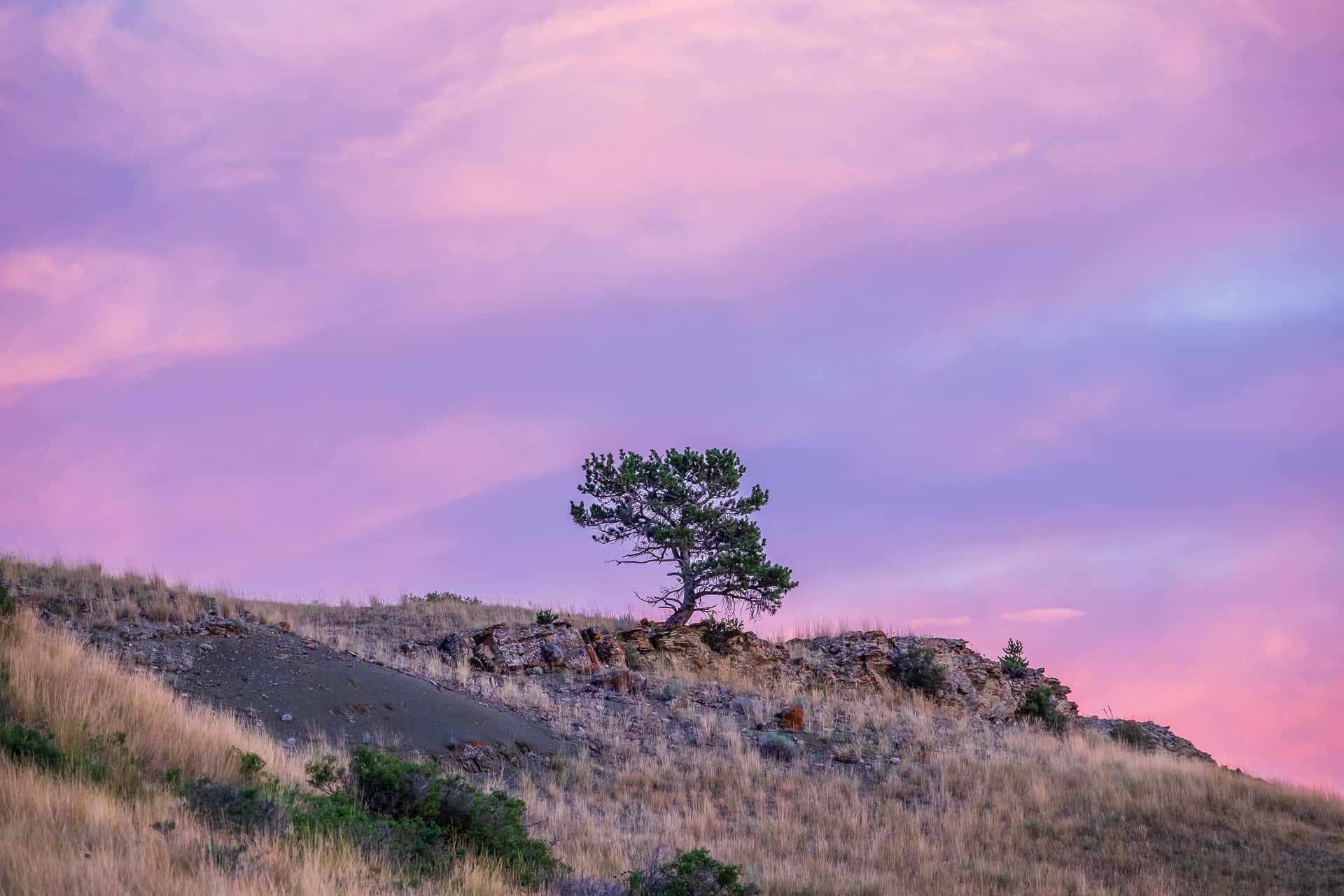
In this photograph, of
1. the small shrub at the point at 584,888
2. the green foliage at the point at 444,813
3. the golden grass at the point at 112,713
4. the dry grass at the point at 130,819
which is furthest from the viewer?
the golden grass at the point at 112,713

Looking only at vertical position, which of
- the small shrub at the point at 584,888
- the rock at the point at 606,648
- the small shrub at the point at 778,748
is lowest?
the small shrub at the point at 584,888

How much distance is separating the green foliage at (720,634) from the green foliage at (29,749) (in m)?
20.0

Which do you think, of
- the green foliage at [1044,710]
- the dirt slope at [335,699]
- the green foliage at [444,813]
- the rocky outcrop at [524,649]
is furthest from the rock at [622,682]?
the green foliage at [444,813]

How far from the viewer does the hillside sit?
291 inches

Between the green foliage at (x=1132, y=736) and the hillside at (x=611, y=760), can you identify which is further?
the green foliage at (x=1132, y=736)

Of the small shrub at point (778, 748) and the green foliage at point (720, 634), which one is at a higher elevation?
the green foliage at point (720, 634)

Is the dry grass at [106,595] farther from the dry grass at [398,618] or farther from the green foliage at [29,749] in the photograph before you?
the green foliage at [29,749]

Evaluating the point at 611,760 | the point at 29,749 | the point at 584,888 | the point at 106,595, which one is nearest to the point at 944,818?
the point at 611,760

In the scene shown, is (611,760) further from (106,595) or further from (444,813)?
(106,595)

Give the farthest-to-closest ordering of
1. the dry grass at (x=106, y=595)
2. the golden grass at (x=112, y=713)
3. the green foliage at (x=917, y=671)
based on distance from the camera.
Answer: the green foliage at (x=917, y=671), the dry grass at (x=106, y=595), the golden grass at (x=112, y=713)

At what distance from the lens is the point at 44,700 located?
9.96m

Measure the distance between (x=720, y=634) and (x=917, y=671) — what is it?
5542 millimetres

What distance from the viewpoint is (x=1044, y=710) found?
2666cm

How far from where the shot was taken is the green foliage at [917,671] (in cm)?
2625
